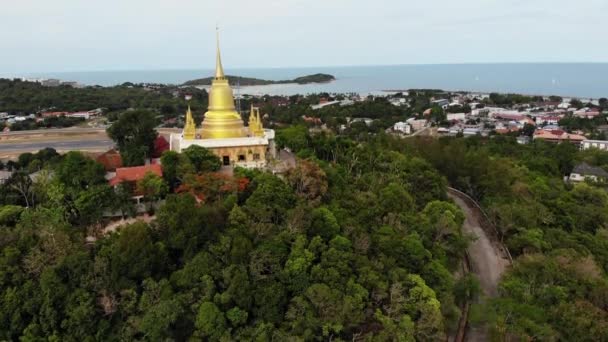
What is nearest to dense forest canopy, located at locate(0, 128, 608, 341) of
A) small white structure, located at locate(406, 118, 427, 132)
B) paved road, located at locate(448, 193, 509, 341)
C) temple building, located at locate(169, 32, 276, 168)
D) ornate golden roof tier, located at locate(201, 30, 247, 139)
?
paved road, located at locate(448, 193, 509, 341)

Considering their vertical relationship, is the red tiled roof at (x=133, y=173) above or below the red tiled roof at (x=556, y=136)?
above

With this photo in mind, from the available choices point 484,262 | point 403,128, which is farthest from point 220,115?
point 403,128

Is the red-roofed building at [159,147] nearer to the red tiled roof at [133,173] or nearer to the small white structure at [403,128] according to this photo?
the red tiled roof at [133,173]

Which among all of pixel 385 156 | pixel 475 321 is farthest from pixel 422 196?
pixel 475 321

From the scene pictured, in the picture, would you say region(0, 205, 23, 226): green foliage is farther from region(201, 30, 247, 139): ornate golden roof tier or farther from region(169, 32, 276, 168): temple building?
region(201, 30, 247, 139): ornate golden roof tier

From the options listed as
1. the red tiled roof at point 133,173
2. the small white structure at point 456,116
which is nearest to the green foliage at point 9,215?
the red tiled roof at point 133,173

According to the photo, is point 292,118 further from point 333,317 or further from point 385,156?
point 333,317
